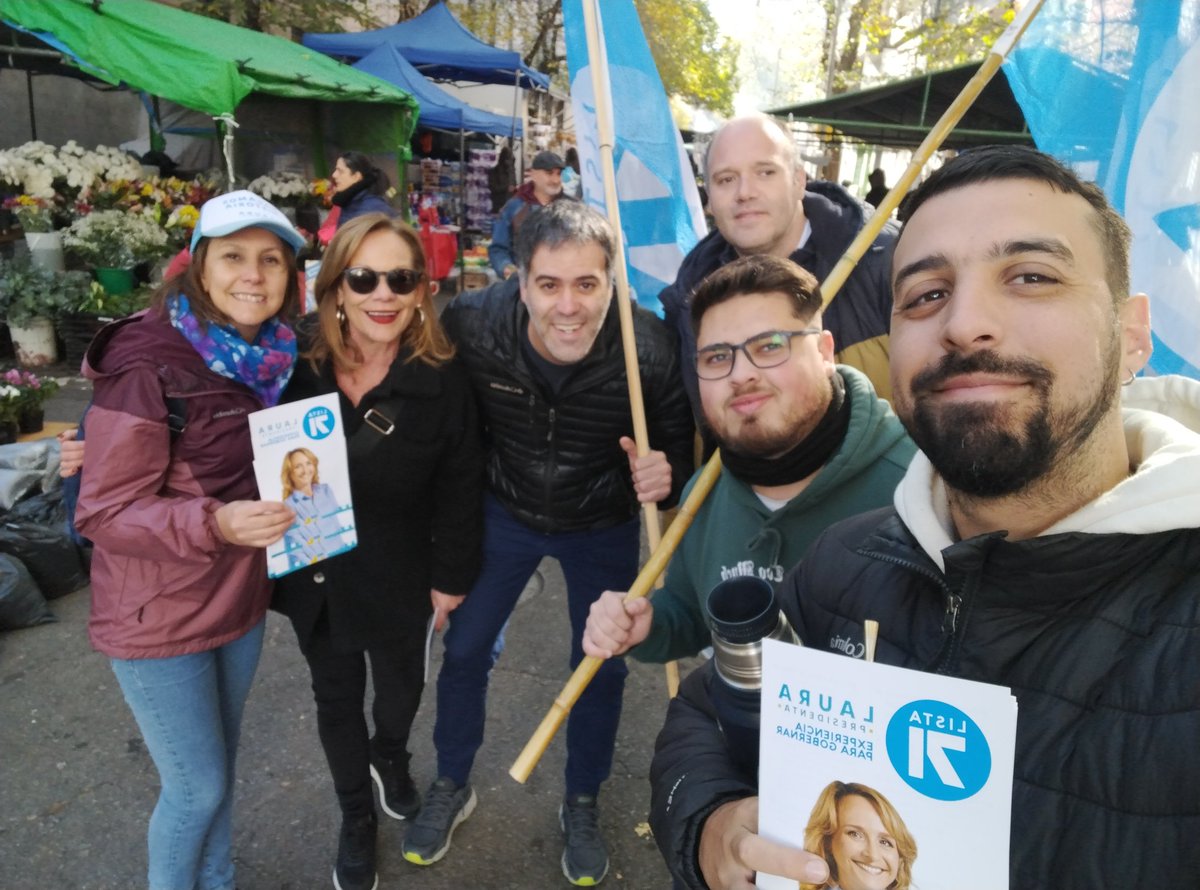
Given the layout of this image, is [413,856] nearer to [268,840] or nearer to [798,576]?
[268,840]

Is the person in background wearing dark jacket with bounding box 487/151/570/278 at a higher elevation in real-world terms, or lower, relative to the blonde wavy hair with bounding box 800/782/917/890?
higher

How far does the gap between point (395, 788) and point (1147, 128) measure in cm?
302

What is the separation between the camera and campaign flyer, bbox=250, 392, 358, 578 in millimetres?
1956

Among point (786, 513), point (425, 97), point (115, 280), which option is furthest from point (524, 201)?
point (786, 513)

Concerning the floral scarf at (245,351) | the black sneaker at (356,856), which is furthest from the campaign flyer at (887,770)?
the black sneaker at (356,856)

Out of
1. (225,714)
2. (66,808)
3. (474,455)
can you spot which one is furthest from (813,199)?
(66,808)

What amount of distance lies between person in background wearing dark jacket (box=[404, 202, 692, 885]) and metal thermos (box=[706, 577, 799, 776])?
1.12 metres

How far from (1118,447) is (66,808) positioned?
3.32 metres

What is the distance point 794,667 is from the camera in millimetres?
970

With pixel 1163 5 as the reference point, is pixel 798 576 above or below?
below

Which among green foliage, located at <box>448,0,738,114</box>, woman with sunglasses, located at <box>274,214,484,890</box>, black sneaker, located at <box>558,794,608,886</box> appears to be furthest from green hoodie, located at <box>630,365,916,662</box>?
green foliage, located at <box>448,0,738,114</box>

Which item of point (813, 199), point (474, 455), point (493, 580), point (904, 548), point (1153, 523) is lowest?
point (493, 580)

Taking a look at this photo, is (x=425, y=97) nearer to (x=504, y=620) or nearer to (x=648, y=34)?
(x=504, y=620)

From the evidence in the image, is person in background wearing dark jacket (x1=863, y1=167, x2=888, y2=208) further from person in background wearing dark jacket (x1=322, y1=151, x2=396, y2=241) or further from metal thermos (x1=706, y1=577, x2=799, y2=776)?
metal thermos (x1=706, y1=577, x2=799, y2=776)
